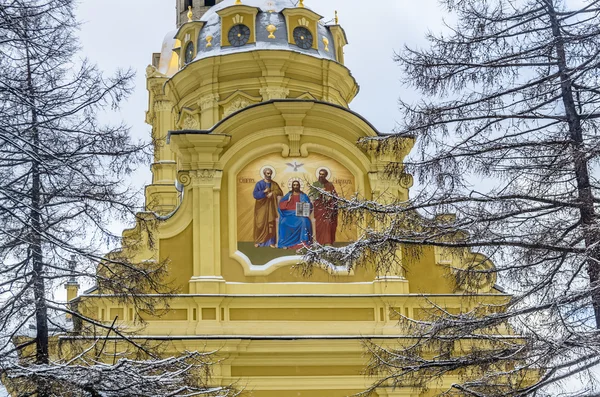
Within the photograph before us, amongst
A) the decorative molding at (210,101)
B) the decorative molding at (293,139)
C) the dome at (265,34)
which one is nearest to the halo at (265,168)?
the decorative molding at (293,139)

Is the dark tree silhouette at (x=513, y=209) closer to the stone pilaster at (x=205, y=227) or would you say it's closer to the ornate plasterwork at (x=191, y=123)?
the stone pilaster at (x=205, y=227)

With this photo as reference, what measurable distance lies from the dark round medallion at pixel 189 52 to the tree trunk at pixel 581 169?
16.8 meters

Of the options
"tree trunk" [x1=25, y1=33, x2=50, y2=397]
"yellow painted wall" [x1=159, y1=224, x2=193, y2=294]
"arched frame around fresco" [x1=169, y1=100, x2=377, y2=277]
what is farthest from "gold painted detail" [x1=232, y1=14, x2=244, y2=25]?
"tree trunk" [x1=25, y1=33, x2=50, y2=397]

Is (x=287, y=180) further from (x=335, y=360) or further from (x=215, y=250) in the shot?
(x=335, y=360)

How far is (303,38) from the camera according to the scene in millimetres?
26359

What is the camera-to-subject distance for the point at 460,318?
10.1 m

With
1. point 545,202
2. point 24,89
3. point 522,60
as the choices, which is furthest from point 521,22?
point 24,89

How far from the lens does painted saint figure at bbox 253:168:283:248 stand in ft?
64.2

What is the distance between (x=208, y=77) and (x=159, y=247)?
7.41 m

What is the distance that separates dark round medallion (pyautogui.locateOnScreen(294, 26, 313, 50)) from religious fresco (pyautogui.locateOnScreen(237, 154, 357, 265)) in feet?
22.1

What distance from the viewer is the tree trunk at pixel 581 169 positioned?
9.17 m

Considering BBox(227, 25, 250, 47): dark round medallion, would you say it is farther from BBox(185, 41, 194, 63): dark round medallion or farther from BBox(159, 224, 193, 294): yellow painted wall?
BBox(159, 224, 193, 294): yellow painted wall

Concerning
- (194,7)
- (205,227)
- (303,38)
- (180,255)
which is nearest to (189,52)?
(303,38)

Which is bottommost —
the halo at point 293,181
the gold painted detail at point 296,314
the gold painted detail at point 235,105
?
the gold painted detail at point 296,314
